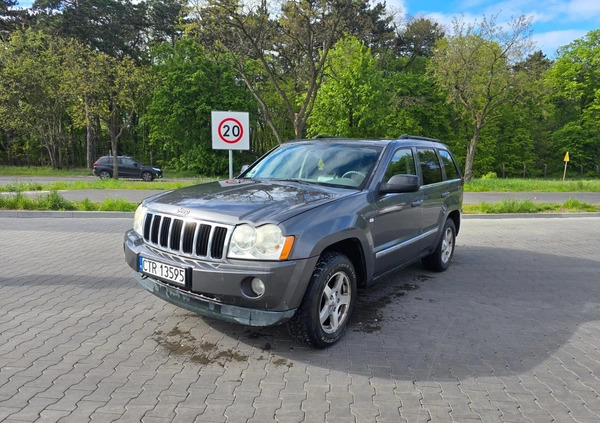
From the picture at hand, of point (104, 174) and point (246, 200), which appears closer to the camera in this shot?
point (246, 200)

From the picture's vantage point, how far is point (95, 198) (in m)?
14.1

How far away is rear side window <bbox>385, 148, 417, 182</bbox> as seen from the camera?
441 cm

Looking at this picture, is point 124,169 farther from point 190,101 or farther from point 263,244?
point 263,244

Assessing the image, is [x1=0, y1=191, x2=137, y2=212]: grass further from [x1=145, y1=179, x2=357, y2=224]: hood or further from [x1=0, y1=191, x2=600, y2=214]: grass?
[x1=145, y1=179, x2=357, y2=224]: hood

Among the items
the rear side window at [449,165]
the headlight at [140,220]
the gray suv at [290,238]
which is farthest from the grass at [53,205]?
the rear side window at [449,165]

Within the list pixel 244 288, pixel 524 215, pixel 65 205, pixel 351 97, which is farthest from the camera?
pixel 351 97

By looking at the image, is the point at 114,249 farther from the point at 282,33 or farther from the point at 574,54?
the point at 574,54

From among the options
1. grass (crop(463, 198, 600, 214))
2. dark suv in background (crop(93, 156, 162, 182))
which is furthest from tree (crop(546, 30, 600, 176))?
dark suv in background (crop(93, 156, 162, 182))

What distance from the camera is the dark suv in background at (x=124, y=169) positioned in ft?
94.3

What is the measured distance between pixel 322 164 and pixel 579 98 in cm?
5138

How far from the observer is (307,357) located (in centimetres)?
340

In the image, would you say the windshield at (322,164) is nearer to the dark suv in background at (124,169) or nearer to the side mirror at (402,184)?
the side mirror at (402,184)

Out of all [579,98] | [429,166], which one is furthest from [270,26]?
[579,98]

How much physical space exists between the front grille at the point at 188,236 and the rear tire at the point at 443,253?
12.2 feet
